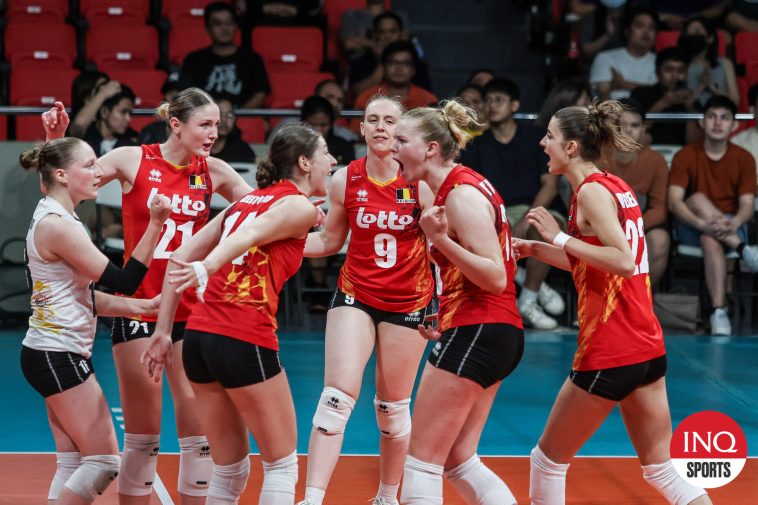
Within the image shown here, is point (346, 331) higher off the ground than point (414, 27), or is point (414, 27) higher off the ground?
point (414, 27)

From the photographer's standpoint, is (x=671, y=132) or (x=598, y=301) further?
(x=671, y=132)

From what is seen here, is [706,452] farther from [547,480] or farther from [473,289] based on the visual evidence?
[473,289]

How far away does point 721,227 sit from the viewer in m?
10.1

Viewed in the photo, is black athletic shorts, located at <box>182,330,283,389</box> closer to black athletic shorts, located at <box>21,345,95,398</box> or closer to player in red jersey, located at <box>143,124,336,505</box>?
player in red jersey, located at <box>143,124,336,505</box>

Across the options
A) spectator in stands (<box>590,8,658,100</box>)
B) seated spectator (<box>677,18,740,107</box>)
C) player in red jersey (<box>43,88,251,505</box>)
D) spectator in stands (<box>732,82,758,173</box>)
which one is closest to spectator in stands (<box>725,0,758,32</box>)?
seated spectator (<box>677,18,740,107</box>)

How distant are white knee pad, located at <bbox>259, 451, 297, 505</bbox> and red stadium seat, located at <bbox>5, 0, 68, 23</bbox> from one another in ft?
28.9

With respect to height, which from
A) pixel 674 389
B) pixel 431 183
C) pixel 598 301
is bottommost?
pixel 674 389

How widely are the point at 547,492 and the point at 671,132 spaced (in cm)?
708

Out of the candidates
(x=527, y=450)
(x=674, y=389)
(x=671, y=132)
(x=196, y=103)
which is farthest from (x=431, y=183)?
(x=671, y=132)

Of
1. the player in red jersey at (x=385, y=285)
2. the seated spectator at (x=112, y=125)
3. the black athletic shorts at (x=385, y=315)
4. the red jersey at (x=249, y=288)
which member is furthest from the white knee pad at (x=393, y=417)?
the seated spectator at (x=112, y=125)

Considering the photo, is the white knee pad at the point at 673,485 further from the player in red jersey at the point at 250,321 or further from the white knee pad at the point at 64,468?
the white knee pad at the point at 64,468

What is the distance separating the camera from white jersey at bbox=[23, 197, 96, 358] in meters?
4.73

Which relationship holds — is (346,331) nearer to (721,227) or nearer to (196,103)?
(196,103)

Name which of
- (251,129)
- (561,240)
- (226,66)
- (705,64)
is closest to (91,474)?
(561,240)
